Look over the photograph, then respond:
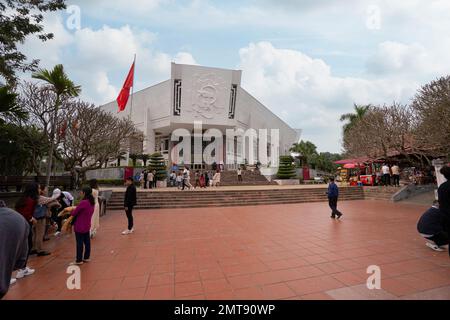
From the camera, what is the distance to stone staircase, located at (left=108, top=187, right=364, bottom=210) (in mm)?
11182

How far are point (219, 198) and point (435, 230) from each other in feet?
29.8

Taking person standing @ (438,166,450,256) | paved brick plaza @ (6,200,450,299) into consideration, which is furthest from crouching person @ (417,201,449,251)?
Result: person standing @ (438,166,450,256)

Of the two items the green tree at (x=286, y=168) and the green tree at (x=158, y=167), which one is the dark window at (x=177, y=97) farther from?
the green tree at (x=286, y=168)

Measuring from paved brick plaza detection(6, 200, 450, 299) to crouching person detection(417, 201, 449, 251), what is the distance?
0.20 metres

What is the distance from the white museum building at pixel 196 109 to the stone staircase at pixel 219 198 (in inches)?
632

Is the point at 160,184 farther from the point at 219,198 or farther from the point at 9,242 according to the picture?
the point at 9,242

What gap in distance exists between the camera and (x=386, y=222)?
22.9 feet

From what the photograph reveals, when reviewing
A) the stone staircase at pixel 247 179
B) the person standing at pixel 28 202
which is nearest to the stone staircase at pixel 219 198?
the person standing at pixel 28 202

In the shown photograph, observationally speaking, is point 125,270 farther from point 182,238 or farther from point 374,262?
point 374,262

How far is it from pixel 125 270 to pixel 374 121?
16.3m

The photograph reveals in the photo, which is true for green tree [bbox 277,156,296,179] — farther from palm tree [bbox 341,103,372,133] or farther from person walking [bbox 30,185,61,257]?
person walking [bbox 30,185,61,257]

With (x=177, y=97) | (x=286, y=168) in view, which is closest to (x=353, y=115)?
(x=286, y=168)

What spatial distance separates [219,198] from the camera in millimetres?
12367
